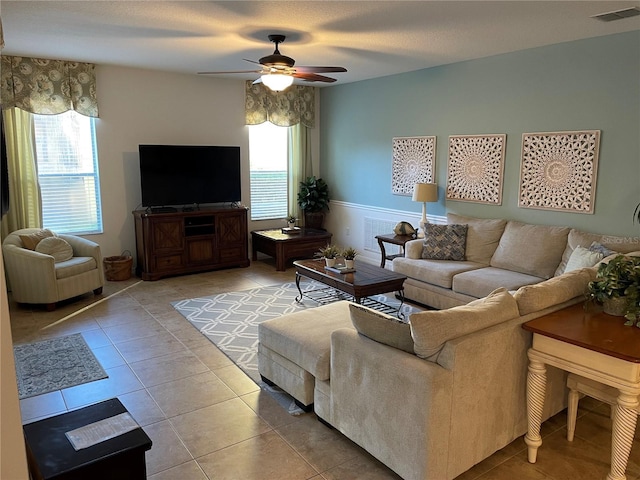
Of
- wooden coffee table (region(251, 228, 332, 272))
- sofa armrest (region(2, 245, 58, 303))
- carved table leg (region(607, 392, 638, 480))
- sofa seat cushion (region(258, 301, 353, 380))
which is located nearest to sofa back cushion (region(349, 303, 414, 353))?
sofa seat cushion (region(258, 301, 353, 380))

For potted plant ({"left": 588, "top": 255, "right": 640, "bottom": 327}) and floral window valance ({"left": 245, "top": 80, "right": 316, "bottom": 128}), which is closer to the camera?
potted plant ({"left": 588, "top": 255, "right": 640, "bottom": 327})

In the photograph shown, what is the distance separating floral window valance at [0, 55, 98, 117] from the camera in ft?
→ 17.9

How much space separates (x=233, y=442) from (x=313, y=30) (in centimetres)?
331

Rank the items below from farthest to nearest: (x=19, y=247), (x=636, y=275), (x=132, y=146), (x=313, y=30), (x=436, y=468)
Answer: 1. (x=132, y=146)
2. (x=19, y=247)
3. (x=313, y=30)
4. (x=636, y=275)
5. (x=436, y=468)

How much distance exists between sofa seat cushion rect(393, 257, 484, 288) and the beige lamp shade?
0.86m

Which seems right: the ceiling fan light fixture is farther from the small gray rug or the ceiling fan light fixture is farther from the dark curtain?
the dark curtain

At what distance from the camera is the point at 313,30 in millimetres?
4117

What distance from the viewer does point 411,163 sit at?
20.7ft

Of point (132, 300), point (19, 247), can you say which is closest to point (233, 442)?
point (132, 300)

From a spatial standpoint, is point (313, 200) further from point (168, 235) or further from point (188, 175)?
point (168, 235)

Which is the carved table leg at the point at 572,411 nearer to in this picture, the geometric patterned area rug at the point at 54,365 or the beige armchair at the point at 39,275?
the geometric patterned area rug at the point at 54,365

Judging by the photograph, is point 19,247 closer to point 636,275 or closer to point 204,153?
point 204,153

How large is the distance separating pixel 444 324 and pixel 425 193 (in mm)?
3716

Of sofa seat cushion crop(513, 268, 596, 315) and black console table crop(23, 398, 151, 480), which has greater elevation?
sofa seat cushion crop(513, 268, 596, 315)
